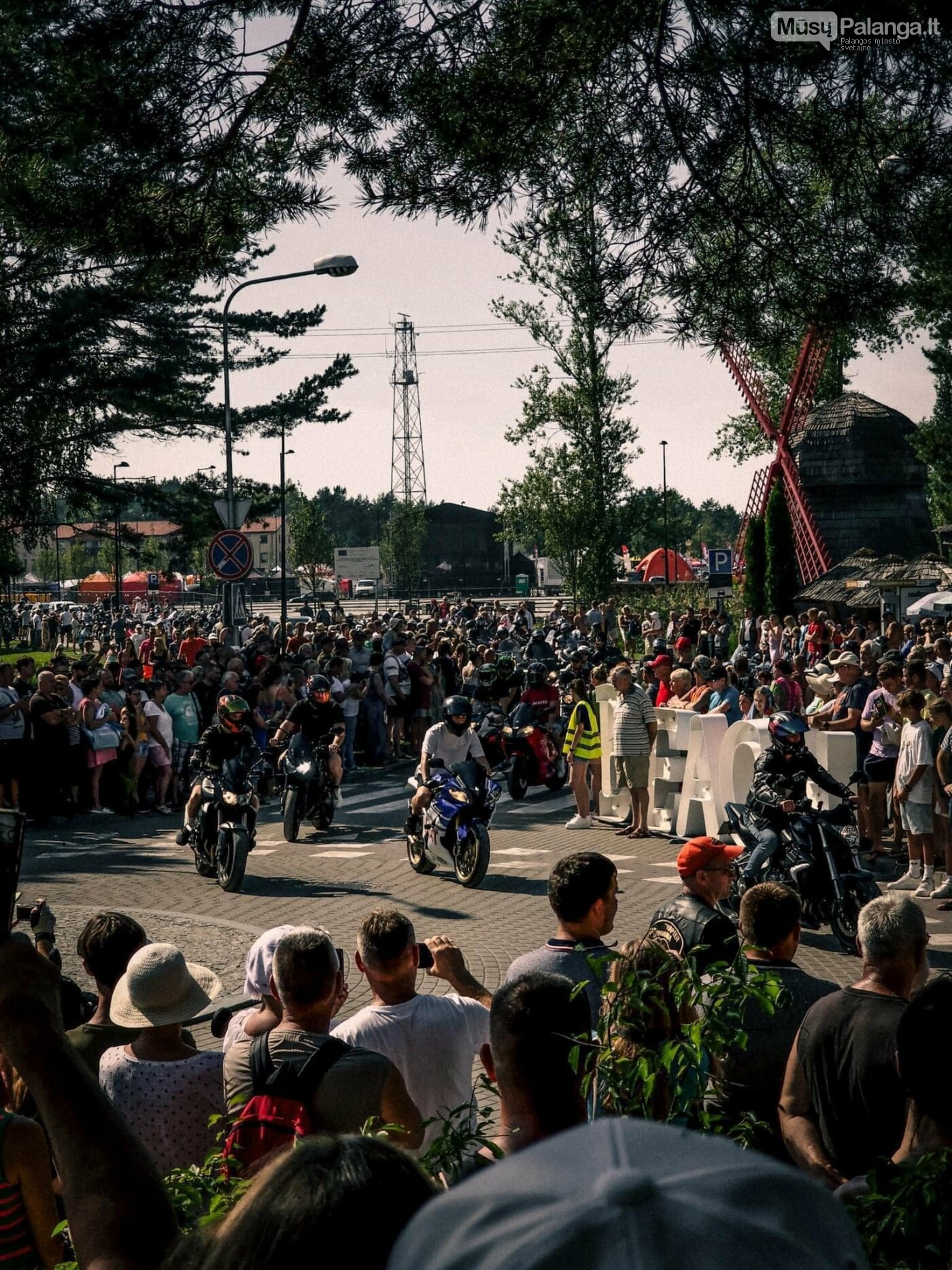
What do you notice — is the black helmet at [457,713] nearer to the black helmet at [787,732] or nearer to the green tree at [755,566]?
the black helmet at [787,732]

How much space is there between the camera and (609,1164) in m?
0.88

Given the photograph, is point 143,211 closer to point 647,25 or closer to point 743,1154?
point 647,25

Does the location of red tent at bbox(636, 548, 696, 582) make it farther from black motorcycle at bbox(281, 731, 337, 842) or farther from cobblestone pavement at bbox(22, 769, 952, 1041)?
black motorcycle at bbox(281, 731, 337, 842)

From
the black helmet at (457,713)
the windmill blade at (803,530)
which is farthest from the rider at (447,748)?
the windmill blade at (803,530)

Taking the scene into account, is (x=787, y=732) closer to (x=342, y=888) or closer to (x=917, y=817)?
(x=917, y=817)

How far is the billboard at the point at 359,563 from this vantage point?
84.9m

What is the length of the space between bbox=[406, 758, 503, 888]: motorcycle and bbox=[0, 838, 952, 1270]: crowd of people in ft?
23.6

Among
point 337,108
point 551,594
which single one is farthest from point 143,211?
point 551,594

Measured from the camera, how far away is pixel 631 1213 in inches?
33.6

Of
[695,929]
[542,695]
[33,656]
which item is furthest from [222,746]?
[33,656]

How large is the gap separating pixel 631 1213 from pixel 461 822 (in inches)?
508

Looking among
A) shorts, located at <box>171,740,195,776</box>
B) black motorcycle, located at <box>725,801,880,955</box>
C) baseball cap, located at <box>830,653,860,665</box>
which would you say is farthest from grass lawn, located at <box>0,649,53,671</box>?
black motorcycle, located at <box>725,801,880,955</box>

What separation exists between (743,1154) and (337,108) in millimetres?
6333

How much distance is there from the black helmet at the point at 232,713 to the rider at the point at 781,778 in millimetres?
5256
